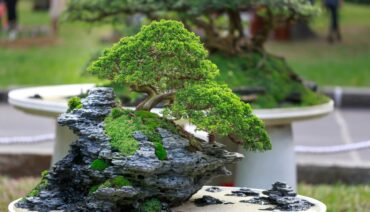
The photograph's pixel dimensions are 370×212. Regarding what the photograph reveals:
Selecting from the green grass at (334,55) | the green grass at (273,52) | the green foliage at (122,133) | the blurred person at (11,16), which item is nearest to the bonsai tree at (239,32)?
the green foliage at (122,133)

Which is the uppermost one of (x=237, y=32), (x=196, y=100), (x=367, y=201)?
(x=237, y=32)

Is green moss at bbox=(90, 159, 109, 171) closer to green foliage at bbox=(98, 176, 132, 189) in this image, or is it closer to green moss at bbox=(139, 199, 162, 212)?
green foliage at bbox=(98, 176, 132, 189)

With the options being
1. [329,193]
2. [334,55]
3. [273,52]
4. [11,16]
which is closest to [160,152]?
[329,193]

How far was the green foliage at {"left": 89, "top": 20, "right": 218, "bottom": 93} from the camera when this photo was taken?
417 centimetres

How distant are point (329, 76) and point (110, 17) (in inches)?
336

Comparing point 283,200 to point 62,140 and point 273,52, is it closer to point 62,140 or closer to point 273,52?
point 62,140

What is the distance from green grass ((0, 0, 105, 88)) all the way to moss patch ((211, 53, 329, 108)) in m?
5.55

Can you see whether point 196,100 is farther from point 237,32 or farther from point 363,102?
point 363,102

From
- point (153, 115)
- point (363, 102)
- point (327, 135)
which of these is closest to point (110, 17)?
point (153, 115)

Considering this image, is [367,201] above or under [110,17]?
under

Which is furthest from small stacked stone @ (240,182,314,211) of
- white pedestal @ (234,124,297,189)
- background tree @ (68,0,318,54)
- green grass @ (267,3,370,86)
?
green grass @ (267,3,370,86)

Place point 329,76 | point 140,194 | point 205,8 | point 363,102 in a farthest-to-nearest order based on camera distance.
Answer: point 329,76 < point 363,102 < point 205,8 < point 140,194

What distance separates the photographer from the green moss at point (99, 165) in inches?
155

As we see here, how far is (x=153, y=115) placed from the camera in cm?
430
